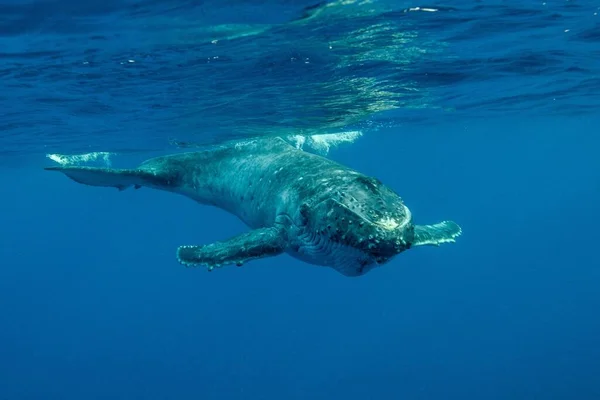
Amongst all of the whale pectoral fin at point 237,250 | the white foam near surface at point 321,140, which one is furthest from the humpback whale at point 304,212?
the white foam near surface at point 321,140

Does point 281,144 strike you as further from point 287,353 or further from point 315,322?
point 315,322

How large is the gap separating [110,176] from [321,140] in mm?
25620

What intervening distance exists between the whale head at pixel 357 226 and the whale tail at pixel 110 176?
232 inches

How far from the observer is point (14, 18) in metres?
10.6

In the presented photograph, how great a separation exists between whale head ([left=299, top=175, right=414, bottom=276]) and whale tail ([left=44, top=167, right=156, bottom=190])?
5.89 meters

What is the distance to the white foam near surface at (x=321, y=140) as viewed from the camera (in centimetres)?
3263

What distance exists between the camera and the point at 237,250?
6.75 m

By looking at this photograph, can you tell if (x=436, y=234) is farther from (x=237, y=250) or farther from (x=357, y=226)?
(x=237, y=250)

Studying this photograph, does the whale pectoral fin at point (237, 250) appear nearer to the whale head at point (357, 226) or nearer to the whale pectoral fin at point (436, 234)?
the whale head at point (357, 226)

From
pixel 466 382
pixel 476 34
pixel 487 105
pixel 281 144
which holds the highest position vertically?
pixel 476 34

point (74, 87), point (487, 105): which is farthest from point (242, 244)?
point (487, 105)

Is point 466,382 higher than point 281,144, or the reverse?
point 281,144

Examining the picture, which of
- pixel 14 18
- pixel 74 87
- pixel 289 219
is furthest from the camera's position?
pixel 74 87

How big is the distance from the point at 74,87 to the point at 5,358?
4959cm
